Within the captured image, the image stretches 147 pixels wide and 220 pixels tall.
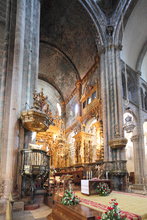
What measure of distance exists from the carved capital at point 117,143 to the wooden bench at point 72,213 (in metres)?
7.42

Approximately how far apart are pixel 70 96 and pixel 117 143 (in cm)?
1315

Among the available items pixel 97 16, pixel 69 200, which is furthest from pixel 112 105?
pixel 69 200

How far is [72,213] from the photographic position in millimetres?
5324

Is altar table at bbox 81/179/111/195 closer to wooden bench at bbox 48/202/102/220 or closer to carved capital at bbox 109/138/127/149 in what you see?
wooden bench at bbox 48/202/102/220

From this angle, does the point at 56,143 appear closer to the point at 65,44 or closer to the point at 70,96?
the point at 70,96

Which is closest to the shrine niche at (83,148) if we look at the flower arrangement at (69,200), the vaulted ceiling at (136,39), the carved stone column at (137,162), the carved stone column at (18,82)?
the carved stone column at (137,162)

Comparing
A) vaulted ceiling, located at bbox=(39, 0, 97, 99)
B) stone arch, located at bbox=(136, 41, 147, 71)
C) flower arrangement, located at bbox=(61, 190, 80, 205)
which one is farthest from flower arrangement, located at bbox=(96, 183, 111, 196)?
stone arch, located at bbox=(136, 41, 147, 71)

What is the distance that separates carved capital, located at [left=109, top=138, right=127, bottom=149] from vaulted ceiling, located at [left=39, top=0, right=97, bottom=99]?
9.51m

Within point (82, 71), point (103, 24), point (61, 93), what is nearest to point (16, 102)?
point (103, 24)

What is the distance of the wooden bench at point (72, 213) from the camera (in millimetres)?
4816

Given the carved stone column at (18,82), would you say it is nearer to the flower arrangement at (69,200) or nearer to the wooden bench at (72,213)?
the wooden bench at (72,213)

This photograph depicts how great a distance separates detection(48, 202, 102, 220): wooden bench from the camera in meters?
4.82

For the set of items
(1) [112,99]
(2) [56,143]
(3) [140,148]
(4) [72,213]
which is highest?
(1) [112,99]

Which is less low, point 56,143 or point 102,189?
point 56,143
